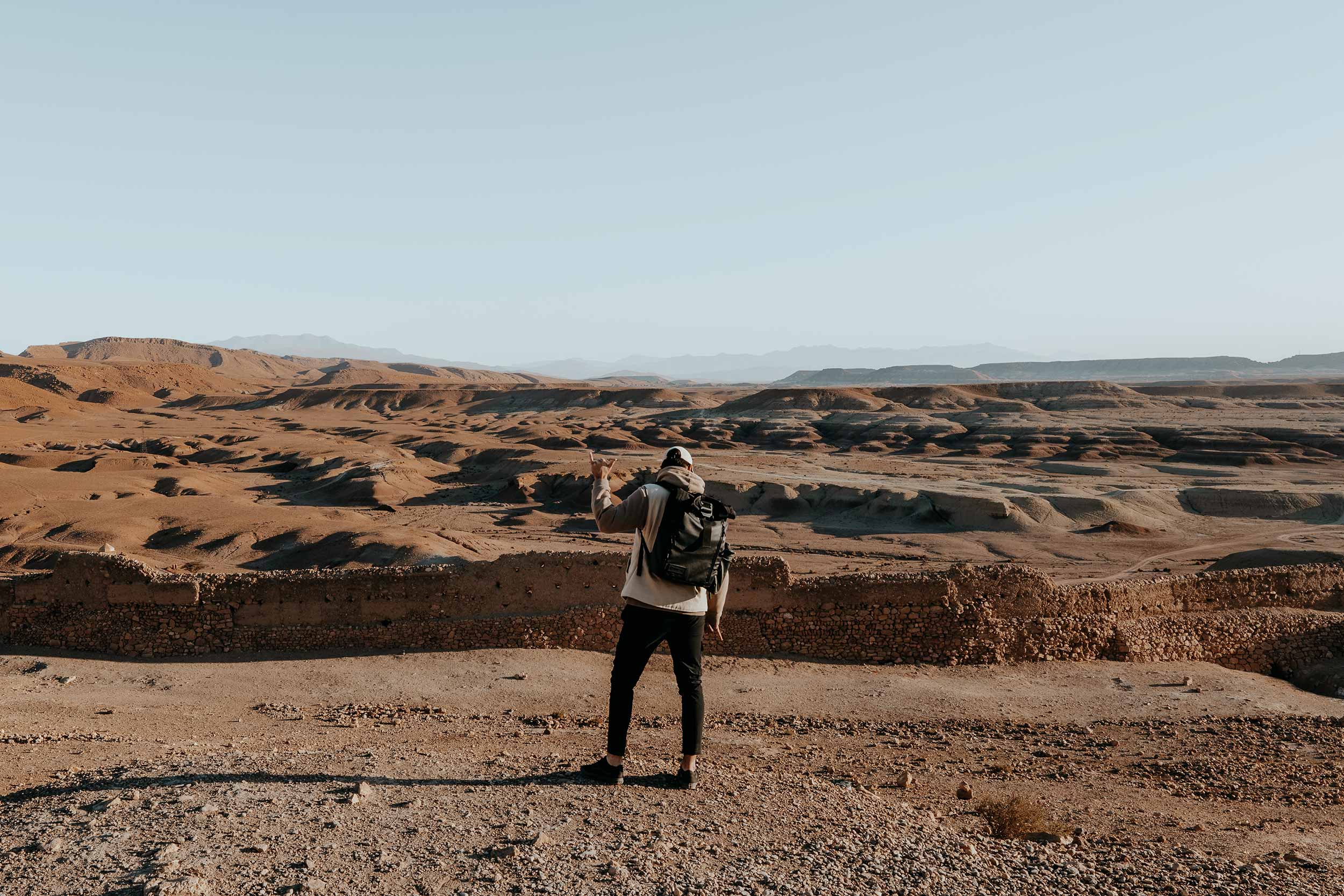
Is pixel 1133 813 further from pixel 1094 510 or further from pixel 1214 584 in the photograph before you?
pixel 1094 510

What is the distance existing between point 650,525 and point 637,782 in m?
1.72

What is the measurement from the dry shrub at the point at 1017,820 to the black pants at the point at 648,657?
1932 mm

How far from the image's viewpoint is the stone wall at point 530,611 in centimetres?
1242

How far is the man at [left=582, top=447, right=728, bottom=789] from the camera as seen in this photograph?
5469 mm

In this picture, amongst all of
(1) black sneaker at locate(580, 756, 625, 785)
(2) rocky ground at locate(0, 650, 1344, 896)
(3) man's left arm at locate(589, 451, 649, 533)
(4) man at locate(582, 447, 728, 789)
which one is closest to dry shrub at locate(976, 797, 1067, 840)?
(2) rocky ground at locate(0, 650, 1344, 896)

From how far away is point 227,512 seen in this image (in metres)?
28.4

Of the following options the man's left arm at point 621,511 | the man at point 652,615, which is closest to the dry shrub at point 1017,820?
the man at point 652,615

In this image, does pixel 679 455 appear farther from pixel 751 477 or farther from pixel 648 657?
pixel 751 477

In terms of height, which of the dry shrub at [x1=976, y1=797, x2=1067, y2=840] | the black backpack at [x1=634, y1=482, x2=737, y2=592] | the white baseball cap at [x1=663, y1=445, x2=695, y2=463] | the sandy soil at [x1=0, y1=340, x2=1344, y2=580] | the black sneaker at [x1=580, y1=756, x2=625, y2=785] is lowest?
the sandy soil at [x1=0, y1=340, x2=1344, y2=580]

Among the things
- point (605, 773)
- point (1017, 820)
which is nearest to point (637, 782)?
point (605, 773)

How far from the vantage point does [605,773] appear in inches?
228

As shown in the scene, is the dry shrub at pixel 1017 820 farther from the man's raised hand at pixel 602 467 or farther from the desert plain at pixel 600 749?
the man's raised hand at pixel 602 467

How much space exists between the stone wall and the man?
6.91 meters

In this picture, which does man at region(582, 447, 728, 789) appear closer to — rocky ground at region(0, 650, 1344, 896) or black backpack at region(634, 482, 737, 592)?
black backpack at region(634, 482, 737, 592)
